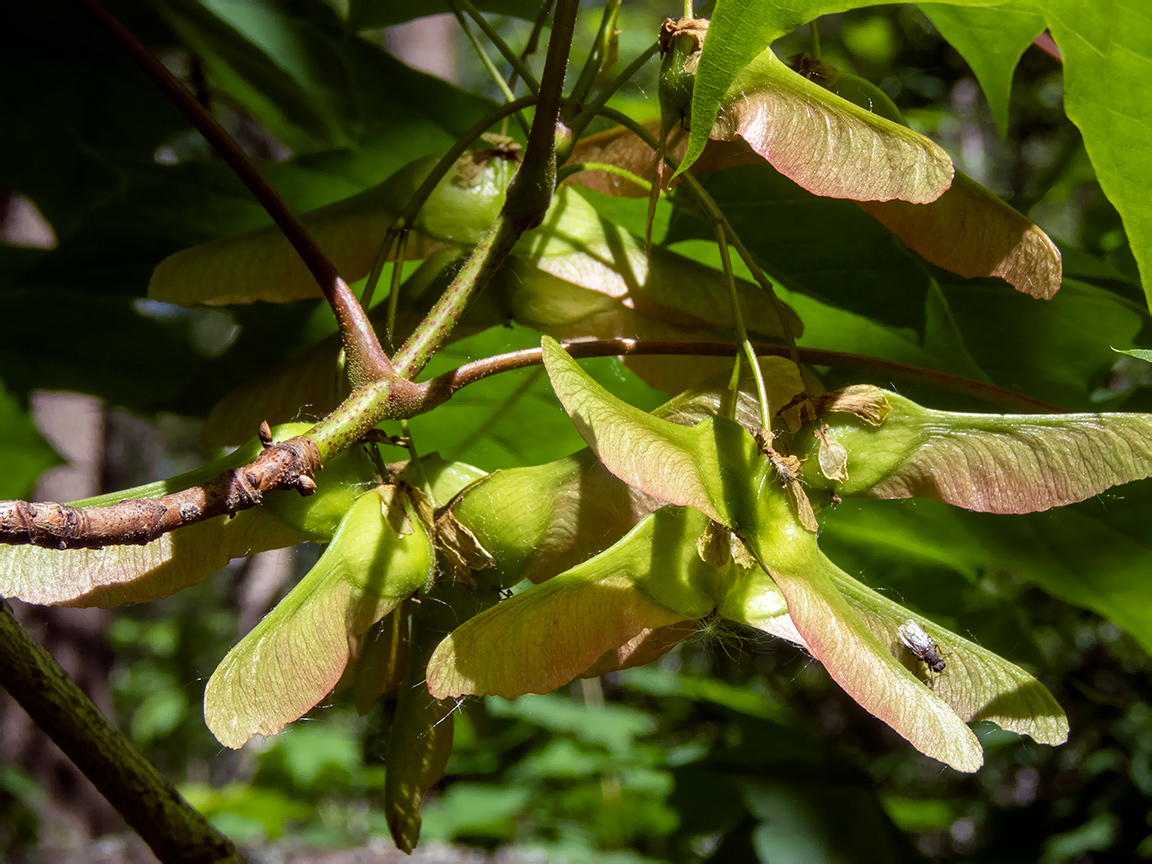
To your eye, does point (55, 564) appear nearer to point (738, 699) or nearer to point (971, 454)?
point (971, 454)

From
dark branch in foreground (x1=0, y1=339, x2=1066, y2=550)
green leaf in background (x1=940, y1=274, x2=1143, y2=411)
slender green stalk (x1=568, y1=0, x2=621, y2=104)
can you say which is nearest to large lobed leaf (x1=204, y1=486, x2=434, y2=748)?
dark branch in foreground (x1=0, y1=339, x2=1066, y2=550)

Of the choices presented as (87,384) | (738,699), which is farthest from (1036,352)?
(738,699)

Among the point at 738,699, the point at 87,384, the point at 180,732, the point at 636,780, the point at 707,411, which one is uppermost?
the point at 707,411

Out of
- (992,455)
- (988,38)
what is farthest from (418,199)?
(988,38)

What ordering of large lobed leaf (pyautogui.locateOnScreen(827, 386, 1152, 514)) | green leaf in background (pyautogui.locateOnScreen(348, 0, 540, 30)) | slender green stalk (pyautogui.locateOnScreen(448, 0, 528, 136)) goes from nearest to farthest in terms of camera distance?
large lobed leaf (pyautogui.locateOnScreen(827, 386, 1152, 514)) < slender green stalk (pyautogui.locateOnScreen(448, 0, 528, 136)) < green leaf in background (pyautogui.locateOnScreen(348, 0, 540, 30))

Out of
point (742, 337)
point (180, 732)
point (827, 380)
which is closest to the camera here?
point (742, 337)

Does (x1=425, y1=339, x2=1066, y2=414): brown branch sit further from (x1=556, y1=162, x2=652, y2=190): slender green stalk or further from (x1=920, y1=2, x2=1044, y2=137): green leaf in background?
(x1=920, y1=2, x2=1044, y2=137): green leaf in background

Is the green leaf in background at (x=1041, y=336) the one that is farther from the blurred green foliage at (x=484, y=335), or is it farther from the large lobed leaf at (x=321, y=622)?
the large lobed leaf at (x=321, y=622)
